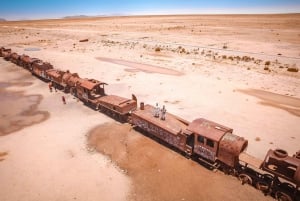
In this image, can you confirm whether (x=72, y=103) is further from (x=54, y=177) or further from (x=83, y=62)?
(x=83, y=62)

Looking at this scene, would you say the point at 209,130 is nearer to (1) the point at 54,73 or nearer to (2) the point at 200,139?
(2) the point at 200,139

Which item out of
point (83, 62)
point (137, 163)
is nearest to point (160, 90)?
point (137, 163)

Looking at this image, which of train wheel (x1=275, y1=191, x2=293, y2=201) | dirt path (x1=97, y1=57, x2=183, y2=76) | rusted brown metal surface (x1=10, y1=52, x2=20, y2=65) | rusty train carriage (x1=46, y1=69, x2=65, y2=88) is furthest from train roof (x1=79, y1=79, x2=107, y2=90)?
rusted brown metal surface (x1=10, y1=52, x2=20, y2=65)

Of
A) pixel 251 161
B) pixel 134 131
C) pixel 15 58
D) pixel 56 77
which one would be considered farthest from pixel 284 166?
pixel 15 58

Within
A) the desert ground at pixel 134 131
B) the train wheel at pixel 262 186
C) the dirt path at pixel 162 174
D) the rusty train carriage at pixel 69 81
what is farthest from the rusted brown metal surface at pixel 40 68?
the train wheel at pixel 262 186

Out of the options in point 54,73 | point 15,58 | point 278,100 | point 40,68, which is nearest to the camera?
point 278,100

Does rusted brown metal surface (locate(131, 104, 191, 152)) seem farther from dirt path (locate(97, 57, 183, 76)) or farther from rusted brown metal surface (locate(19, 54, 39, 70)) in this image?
rusted brown metal surface (locate(19, 54, 39, 70))

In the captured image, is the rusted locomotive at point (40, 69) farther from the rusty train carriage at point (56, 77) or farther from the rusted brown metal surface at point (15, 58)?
the rusted brown metal surface at point (15, 58)
